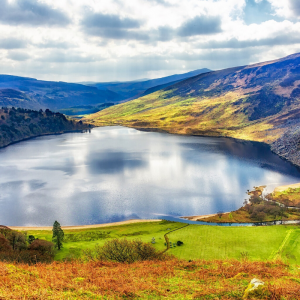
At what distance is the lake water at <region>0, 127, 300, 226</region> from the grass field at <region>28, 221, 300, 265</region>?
30.7ft

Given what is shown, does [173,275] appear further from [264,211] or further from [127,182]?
[127,182]

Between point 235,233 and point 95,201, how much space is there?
4416cm

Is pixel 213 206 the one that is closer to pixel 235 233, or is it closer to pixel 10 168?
pixel 235 233

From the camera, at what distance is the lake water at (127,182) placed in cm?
8131

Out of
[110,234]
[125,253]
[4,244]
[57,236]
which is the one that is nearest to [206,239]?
[110,234]

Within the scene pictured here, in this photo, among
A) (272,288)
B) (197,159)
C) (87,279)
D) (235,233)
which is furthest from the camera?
(197,159)

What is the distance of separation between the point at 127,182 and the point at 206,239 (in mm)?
50370

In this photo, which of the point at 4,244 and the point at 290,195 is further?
the point at 290,195

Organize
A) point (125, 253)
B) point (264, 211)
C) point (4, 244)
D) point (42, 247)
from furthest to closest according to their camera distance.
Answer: point (264, 211), point (42, 247), point (4, 244), point (125, 253)

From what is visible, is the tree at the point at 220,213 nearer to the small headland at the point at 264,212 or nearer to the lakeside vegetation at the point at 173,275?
the small headland at the point at 264,212

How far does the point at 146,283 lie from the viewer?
93.8 ft

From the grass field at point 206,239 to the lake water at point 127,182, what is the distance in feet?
30.7

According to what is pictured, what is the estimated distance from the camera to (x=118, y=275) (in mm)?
31312

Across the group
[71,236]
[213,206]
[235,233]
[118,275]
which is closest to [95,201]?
[71,236]
